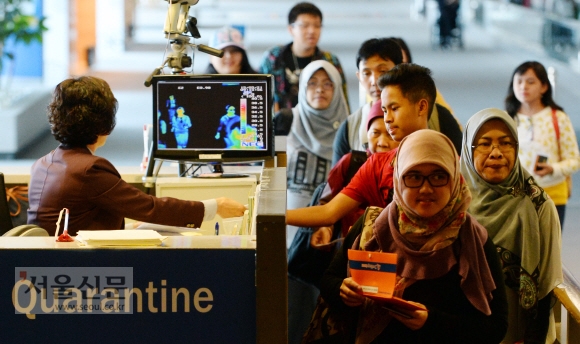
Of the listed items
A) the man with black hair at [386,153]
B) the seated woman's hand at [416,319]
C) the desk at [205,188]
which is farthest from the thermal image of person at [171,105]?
the seated woman's hand at [416,319]

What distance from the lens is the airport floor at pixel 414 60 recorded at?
9961mm

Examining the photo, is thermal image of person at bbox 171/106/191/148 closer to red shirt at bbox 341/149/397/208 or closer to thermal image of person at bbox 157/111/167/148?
thermal image of person at bbox 157/111/167/148

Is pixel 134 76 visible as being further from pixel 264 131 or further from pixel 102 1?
pixel 264 131

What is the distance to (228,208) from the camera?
3.22 metres

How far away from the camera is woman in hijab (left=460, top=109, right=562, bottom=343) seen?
2971mm

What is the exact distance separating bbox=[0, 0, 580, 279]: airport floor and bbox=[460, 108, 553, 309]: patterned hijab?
9.77ft

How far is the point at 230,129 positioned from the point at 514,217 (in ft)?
3.95

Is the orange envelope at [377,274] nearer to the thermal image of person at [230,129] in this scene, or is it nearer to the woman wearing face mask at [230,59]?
the thermal image of person at [230,129]

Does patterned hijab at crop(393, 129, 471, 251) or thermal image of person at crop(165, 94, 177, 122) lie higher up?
thermal image of person at crop(165, 94, 177, 122)

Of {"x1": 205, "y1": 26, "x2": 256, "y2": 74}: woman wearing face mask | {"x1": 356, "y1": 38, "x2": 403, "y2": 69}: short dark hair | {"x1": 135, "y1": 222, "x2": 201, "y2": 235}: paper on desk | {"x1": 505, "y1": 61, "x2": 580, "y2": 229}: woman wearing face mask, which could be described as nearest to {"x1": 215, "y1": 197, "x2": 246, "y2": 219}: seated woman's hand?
{"x1": 135, "y1": 222, "x2": 201, "y2": 235}: paper on desk

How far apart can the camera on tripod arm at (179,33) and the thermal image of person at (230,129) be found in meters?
0.30

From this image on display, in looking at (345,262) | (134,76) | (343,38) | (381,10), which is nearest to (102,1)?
(134,76)

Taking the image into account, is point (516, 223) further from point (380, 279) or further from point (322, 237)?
point (322, 237)

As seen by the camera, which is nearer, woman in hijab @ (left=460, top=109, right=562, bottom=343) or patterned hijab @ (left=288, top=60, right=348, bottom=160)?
woman in hijab @ (left=460, top=109, right=562, bottom=343)
